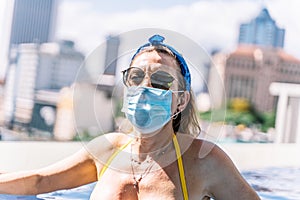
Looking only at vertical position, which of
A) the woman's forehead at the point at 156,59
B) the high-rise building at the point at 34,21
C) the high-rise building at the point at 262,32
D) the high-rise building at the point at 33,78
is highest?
the high-rise building at the point at 262,32

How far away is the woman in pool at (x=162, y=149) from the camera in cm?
123

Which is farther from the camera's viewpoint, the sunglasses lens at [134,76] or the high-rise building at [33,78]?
the high-rise building at [33,78]

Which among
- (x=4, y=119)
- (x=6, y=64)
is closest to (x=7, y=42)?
(x=6, y=64)

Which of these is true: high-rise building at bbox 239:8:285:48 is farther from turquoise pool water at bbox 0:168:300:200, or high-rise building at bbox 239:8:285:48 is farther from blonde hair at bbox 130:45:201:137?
blonde hair at bbox 130:45:201:137

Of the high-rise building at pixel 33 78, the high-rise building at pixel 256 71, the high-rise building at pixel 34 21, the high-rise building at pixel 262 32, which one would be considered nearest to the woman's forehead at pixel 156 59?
the high-rise building at pixel 33 78

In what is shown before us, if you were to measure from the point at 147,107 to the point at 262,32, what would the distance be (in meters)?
20.1

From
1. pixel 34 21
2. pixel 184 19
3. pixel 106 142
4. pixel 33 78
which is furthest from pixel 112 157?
pixel 34 21

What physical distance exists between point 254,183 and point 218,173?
1.56m

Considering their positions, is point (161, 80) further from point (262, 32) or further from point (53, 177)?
point (262, 32)

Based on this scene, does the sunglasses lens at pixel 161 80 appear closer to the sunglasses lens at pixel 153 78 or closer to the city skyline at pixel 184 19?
the sunglasses lens at pixel 153 78

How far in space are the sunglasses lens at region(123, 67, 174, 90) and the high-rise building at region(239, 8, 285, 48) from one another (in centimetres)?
1784

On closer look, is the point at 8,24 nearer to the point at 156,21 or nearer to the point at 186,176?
the point at 156,21

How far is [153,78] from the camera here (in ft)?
4.05

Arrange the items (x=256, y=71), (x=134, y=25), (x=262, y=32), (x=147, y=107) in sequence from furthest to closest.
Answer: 1. (x=262, y=32)
2. (x=256, y=71)
3. (x=134, y=25)
4. (x=147, y=107)
